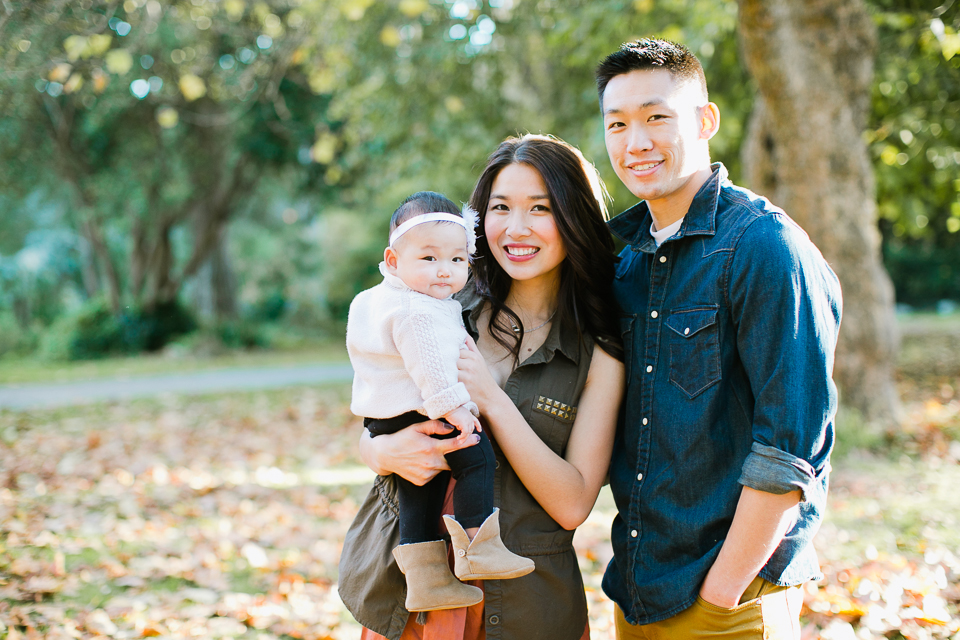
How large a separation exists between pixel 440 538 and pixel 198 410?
30.0 ft

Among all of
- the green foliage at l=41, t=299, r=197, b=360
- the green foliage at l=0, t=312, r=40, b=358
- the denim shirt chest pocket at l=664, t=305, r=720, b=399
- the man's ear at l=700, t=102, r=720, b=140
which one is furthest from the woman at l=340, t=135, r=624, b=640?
the green foliage at l=0, t=312, r=40, b=358

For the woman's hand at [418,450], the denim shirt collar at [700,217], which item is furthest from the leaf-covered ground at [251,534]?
the denim shirt collar at [700,217]

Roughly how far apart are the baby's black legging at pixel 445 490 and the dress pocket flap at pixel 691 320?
683 millimetres

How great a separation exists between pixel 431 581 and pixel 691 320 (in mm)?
1105

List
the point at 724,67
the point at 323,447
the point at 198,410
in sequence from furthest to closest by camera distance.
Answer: the point at 198,410, the point at 724,67, the point at 323,447

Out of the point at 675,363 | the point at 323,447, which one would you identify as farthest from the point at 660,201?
the point at 323,447

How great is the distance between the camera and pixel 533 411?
2.28 metres

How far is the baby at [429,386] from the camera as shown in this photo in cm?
207

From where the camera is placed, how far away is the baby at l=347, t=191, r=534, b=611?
2066 mm

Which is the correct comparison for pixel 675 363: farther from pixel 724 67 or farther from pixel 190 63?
pixel 190 63

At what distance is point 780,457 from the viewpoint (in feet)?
5.66

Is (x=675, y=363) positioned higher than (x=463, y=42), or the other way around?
(x=463, y=42)

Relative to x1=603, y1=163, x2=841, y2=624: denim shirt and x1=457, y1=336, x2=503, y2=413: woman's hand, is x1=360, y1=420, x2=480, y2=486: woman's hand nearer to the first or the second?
x1=457, y1=336, x2=503, y2=413: woman's hand

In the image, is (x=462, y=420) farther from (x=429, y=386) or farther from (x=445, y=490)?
(x=445, y=490)
